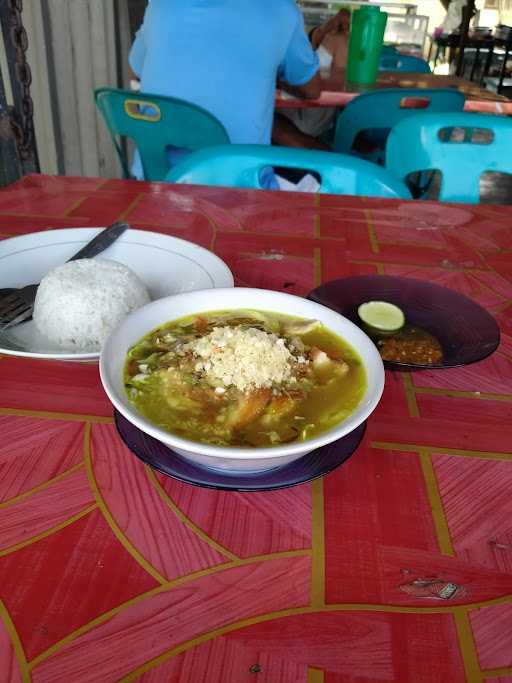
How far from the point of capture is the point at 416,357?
0.81 m

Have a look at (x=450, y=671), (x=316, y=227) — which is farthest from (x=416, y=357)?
(x=316, y=227)

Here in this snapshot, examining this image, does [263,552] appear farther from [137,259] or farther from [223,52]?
[223,52]

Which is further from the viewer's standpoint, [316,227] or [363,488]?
[316,227]

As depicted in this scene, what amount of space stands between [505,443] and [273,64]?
2.08 m

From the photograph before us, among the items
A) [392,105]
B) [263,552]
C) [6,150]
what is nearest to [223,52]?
[392,105]

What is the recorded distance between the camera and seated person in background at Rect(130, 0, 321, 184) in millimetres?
2127

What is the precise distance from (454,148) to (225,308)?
1.24 m

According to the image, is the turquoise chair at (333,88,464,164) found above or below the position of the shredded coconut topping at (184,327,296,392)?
below

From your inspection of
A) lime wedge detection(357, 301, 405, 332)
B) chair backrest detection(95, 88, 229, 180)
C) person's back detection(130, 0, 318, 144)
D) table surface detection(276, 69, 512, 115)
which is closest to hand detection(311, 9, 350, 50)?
table surface detection(276, 69, 512, 115)

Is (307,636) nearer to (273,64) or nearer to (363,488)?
(363,488)

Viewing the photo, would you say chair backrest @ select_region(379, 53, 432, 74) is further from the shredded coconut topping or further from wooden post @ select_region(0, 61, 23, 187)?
the shredded coconut topping

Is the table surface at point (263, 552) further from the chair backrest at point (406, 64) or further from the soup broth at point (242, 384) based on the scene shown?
the chair backrest at point (406, 64)

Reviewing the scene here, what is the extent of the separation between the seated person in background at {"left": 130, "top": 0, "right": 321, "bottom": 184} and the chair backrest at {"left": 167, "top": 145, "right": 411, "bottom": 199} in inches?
26.7

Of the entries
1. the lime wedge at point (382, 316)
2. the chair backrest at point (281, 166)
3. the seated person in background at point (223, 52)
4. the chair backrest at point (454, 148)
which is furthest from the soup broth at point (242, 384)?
the seated person in background at point (223, 52)
